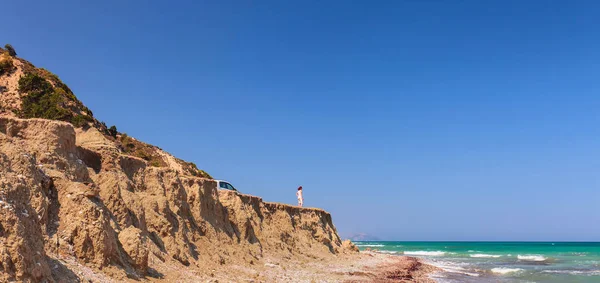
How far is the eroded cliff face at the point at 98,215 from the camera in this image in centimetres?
1058

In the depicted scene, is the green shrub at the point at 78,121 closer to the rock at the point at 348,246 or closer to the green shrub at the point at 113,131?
the green shrub at the point at 113,131

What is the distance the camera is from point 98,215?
13.8 metres

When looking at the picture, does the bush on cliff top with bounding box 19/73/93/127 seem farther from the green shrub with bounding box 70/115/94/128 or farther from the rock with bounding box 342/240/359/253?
the rock with bounding box 342/240/359/253

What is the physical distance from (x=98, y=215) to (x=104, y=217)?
20 cm

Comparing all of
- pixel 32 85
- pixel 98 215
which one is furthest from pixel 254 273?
pixel 32 85

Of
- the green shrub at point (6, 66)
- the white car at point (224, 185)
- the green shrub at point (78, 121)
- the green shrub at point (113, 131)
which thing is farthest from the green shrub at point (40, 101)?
the white car at point (224, 185)

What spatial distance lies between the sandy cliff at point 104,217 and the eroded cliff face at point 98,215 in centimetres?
3

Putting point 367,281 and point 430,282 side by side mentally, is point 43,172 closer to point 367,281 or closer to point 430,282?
point 367,281

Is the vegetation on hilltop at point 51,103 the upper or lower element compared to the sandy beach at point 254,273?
upper

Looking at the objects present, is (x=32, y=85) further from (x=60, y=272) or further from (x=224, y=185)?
(x=60, y=272)

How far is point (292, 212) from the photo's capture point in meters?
40.8

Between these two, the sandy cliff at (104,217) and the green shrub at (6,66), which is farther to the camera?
the green shrub at (6,66)

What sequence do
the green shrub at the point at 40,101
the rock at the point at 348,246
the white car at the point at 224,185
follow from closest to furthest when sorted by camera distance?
the white car at the point at 224,185, the green shrub at the point at 40,101, the rock at the point at 348,246

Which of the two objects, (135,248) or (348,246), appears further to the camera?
(348,246)
